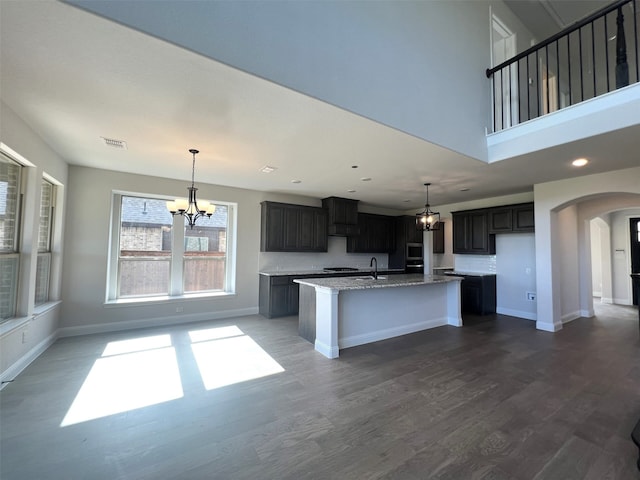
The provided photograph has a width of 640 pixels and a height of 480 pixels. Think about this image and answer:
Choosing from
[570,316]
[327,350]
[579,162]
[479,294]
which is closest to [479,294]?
[479,294]

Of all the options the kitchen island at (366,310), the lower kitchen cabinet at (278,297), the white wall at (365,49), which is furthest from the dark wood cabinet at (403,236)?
the white wall at (365,49)

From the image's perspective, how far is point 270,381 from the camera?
2.90 metres

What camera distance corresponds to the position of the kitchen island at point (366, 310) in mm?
3688

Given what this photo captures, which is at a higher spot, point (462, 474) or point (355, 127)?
point (355, 127)

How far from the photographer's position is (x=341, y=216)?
6.62 metres

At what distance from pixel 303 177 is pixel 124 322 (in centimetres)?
393

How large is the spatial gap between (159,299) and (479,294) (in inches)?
257

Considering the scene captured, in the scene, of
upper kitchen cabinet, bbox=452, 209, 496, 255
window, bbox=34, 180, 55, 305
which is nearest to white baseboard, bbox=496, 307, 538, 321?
upper kitchen cabinet, bbox=452, 209, 496, 255

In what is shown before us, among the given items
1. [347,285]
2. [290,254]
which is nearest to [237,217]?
[290,254]

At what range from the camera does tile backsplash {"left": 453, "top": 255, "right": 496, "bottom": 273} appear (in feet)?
21.1

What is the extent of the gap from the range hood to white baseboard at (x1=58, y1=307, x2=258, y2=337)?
2.60m

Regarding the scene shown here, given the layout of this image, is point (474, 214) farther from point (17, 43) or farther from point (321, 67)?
point (17, 43)

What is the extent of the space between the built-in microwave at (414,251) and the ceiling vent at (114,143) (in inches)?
261

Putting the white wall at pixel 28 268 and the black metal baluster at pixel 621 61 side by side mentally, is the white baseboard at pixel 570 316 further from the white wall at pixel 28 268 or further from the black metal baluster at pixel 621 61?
the white wall at pixel 28 268
